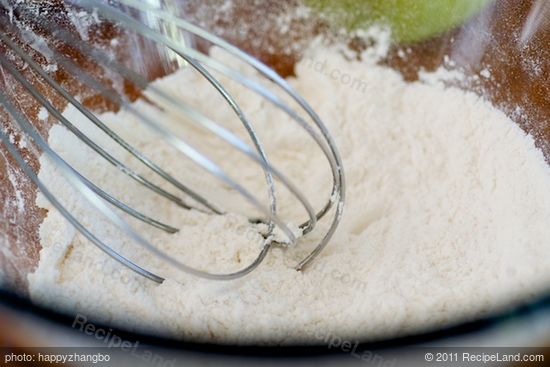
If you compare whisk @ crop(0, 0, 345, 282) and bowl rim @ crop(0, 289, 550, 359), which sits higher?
whisk @ crop(0, 0, 345, 282)

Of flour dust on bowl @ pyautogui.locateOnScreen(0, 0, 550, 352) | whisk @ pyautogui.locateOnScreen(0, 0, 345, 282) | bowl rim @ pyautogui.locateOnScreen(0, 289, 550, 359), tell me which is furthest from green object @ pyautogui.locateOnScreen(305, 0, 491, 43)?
bowl rim @ pyautogui.locateOnScreen(0, 289, 550, 359)

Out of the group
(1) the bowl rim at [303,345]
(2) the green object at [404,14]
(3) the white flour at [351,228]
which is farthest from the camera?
(2) the green object at [404,14]

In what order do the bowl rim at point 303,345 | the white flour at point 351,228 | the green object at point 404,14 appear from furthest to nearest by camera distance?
the green object at point 404,14
the white flour at point 351,228
the bowl rim at point 303,345

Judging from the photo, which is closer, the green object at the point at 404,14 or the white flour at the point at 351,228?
the white flour at the point at 351,228

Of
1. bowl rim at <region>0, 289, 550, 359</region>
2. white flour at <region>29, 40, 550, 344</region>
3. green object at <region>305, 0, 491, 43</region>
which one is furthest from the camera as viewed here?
green object at <region>305, 0, 491, 43</region>

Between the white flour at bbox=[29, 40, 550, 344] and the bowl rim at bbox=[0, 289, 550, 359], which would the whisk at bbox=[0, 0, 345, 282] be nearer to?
the white flour at bbox=[29, 40, 550, 344]

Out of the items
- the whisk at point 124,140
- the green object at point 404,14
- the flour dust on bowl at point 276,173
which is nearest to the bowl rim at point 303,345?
the flour dust on bowl at point 276,173

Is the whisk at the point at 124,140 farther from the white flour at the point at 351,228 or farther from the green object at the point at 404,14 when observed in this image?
the green object at the point at 404,14

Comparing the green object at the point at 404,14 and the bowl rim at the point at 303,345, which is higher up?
the green object at the point at 404,14
